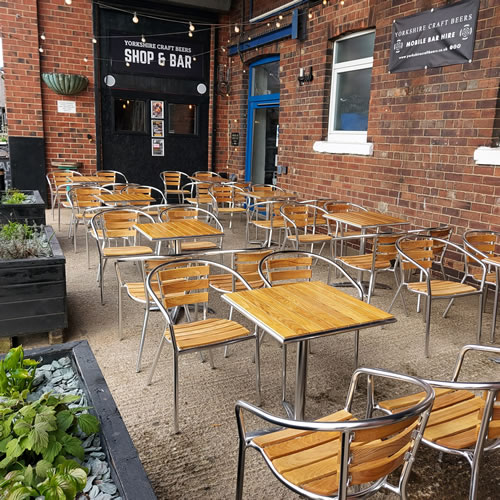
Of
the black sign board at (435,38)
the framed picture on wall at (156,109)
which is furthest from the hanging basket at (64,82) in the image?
the black sign board at (435,38)

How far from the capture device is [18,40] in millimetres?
8398

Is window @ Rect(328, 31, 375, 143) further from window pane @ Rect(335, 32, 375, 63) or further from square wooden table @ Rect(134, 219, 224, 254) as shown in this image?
square wooden table @ Rect(134, 219, 224, 254)

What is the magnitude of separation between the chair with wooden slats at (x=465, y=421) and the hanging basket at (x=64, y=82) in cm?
857

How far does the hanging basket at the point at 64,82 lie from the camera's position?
28.3 feet

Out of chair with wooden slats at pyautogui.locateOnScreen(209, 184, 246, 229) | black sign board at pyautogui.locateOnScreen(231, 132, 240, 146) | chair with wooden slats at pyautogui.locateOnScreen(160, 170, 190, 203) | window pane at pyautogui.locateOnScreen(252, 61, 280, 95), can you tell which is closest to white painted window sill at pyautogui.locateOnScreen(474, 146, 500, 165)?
chair with wooden slats at pyautogui.locateOnScreen(209, 184, 246, 229)

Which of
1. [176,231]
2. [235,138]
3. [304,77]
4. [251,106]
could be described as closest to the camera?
[176,231]

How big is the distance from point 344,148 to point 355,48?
1409 millimetres

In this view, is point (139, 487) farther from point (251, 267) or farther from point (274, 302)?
point (251, 267)

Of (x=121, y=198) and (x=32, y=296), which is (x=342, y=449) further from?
(x=121, y=198)

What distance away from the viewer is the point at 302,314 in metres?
2.24

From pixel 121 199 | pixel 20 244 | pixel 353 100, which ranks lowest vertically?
pixel 20 244

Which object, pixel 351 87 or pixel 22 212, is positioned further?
pixel 351 87

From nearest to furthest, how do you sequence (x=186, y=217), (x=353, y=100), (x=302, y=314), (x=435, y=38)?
(x=302, y=314) < (x=186, y=217) < (x=435, y=38) < (x=353, y=100)

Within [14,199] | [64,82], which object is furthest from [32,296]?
[64,82]
